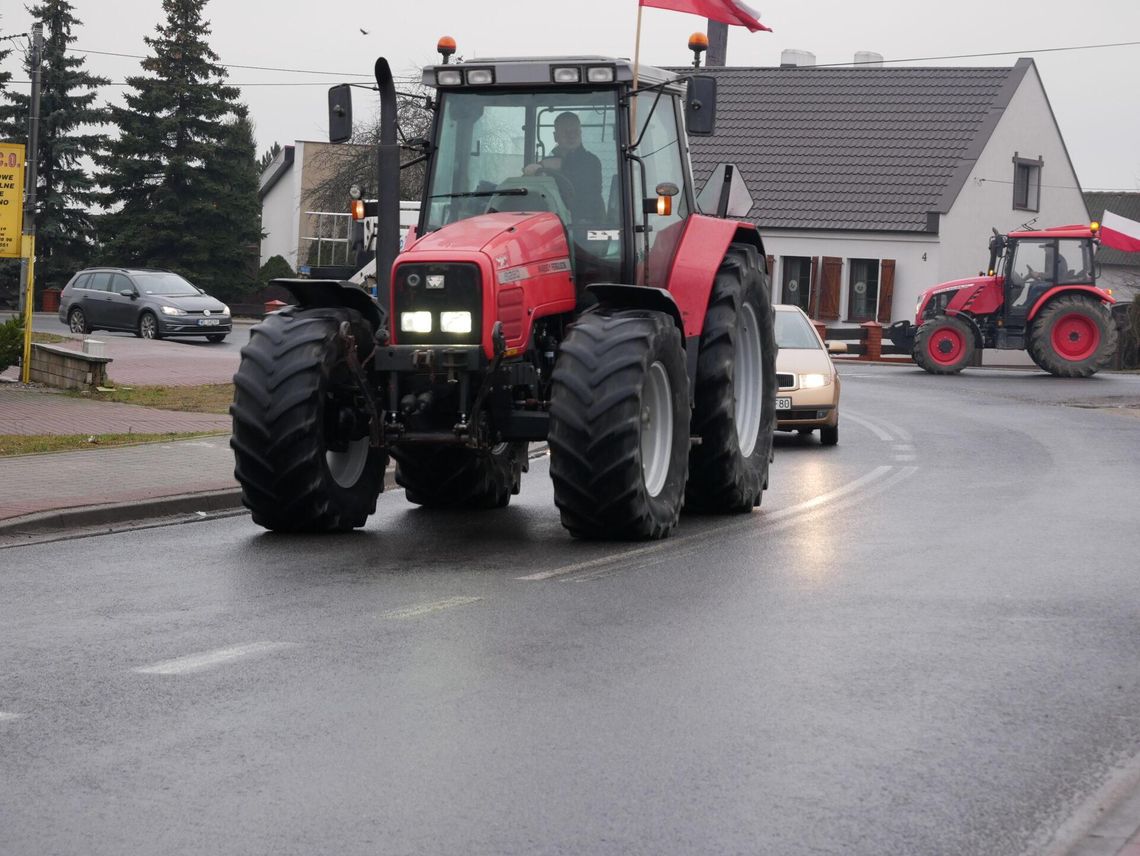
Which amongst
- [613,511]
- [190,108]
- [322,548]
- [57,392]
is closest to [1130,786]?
[613,511]

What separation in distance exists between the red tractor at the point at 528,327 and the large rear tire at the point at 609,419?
1 centimetres

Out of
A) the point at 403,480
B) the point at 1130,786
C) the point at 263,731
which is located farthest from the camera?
the point at 403,480

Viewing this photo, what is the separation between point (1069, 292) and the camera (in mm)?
36156

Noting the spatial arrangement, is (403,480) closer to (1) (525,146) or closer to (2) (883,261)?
(1) (525,146)

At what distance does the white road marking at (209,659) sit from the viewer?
23.4ft

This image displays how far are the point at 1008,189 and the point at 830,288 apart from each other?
23.7ft

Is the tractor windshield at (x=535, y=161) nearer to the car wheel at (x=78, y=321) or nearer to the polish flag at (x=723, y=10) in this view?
the polish flag at (x=723, y=10)

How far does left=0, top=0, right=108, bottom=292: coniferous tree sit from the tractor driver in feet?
171

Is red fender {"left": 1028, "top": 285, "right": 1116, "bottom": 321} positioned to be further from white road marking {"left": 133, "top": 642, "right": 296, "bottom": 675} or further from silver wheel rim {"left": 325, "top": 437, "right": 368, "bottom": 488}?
white road marking {"left": 133, "top": 642, "right": 296, "bottom": 675}

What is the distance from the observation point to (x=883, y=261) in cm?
4934

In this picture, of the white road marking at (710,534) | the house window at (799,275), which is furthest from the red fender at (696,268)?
the house window at (799,275)

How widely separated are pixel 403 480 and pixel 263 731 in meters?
7.02

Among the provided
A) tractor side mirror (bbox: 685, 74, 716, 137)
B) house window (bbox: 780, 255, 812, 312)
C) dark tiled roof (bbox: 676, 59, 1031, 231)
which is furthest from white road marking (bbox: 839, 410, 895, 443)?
house window (bbox: 780, 255, 812, 312)

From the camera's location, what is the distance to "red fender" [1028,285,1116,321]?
35.9 metres
